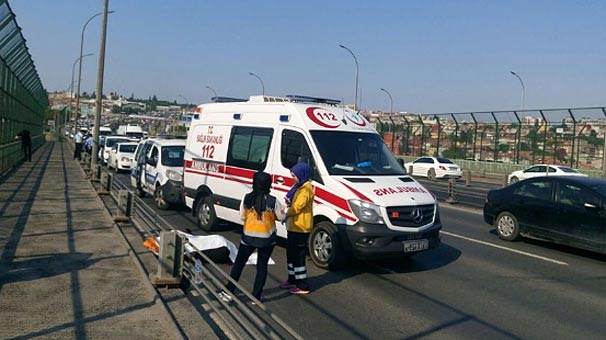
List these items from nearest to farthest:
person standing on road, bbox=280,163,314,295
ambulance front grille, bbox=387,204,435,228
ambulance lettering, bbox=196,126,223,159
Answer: person standing on road, bbox=280,163,314,295 → ambulance front grille, bbox=387,204,435,228 → ambulance lettering, bbox=196,126,223,159

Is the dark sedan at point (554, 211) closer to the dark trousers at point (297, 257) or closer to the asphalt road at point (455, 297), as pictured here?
the asphalt road at point (455, 297)

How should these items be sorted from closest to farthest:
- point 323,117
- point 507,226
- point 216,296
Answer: point 216,296 → point 323,117 → point 507,226

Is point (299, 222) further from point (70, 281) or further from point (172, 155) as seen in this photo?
point (172, 155)

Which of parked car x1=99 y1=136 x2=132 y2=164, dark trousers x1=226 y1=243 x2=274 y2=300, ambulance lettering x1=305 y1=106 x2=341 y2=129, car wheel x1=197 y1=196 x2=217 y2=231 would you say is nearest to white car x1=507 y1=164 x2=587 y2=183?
parked car x1=99 y1=136 x2=132 y2=164

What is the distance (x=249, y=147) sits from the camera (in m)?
10.7

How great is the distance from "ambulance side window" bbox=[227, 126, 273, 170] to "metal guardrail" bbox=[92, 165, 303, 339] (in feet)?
6.29

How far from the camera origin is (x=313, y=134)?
9500mm

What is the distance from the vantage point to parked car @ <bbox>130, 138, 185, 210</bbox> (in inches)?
563

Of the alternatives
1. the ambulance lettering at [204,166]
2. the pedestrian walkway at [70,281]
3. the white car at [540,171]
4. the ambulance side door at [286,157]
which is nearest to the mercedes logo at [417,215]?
the ambulance side door at [286,157]

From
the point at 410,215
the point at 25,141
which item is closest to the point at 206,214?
the point at 410,215

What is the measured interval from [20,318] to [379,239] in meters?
4.62

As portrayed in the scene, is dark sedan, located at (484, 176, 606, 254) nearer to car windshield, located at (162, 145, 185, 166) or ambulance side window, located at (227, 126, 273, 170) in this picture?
ambulance side window, located at (227, 126, 273, 170)

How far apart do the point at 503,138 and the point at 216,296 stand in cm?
3947

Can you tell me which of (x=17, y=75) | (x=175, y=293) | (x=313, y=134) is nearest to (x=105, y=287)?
(x=175, y=293)
